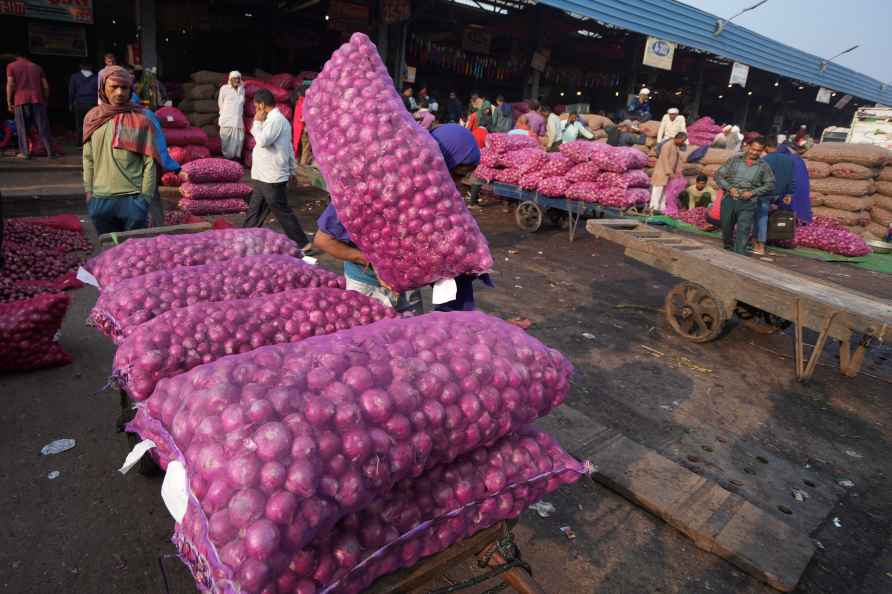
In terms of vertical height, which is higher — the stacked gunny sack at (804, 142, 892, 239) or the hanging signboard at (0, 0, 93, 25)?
the hanging signboard at (0, 0, 93, 25)

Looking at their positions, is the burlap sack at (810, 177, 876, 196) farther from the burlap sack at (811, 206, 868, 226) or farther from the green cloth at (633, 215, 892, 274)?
the green cloth at (633, 215, 892, 274)

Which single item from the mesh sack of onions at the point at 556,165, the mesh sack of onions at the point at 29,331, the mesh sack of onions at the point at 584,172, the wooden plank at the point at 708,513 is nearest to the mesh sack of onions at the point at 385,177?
the wooden plank at the point at 708,513

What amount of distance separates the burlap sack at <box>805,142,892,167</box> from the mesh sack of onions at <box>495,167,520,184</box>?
21.7ft

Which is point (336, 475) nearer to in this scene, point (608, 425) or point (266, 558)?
point (266, 558)

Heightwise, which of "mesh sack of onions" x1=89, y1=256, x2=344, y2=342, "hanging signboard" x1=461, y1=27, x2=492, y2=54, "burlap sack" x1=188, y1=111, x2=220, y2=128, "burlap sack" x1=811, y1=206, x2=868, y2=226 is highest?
"hanging signboard" x1=461, y1=27, x2=492, y2=54

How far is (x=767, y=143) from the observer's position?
7.57m

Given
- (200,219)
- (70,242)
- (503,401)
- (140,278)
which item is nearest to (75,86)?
(200,219)

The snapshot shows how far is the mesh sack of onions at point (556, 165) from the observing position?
931 cm

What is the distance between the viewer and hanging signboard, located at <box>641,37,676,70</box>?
16641 millimetres

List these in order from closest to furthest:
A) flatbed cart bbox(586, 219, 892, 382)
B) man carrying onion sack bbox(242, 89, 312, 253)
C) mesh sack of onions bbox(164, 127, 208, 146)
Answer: flatbed cart bbox(586, 219, 892, 382) < man carrying onion sack bbox(242, 89, 312, 253) < mesh sack of onions bbox(164, 127, 208, 146)

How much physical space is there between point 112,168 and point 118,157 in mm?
101

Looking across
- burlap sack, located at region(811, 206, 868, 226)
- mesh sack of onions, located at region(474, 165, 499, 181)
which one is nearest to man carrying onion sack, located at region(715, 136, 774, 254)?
mesh sack of onions, located at region(474, 165, 499, 181)

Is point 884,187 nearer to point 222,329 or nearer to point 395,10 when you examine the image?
point 395,10

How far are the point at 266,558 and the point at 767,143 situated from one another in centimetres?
853
